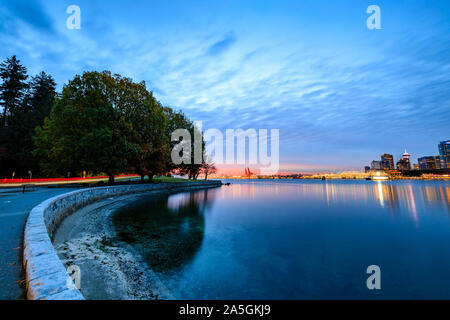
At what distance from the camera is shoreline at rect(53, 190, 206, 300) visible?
5.37 m

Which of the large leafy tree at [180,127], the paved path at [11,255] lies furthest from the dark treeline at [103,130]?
the paved path at [11,255]

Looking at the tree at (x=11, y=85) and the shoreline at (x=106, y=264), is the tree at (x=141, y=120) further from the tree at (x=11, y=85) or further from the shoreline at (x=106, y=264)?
the tree at (x=11, y=85)

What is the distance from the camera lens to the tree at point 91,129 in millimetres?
23328

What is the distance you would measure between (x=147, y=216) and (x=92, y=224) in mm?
4434

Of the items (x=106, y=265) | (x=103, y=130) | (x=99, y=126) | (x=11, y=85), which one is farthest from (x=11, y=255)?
(x=11, y=85)

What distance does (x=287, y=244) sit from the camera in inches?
427

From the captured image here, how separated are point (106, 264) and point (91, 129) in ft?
76.4

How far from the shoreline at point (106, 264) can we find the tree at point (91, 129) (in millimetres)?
14147

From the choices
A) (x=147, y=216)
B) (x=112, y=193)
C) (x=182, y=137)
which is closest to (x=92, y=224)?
(x=147, y=216)

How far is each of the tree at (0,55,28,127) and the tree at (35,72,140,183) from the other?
41.7 metres
